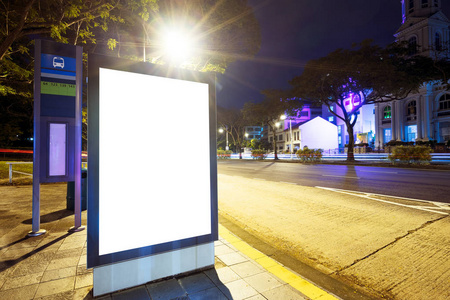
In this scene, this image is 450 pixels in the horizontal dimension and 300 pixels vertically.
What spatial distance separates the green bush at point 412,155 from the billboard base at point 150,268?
2110 centimetres


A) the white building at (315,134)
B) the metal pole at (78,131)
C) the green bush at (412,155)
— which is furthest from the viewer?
the white building at (315,134)

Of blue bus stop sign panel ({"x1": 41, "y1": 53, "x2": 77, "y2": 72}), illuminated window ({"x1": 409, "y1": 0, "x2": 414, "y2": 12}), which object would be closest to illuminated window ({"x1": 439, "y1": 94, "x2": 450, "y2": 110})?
illuminated window ({"x1": 409, "y1": 0, "x2": 414, "y2": 12})

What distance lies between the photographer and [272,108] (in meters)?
35.0

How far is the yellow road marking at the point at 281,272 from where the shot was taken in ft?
7.50

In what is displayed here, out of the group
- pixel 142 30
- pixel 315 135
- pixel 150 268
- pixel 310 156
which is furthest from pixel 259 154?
pixel 150 268

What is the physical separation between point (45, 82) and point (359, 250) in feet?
18.6

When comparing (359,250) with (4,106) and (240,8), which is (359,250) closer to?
(240,8)

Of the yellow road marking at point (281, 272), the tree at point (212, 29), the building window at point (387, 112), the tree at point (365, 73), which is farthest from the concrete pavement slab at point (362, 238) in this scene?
the building window at point (387, 112)

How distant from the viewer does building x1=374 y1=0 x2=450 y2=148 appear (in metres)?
36.2

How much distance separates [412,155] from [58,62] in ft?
73.6

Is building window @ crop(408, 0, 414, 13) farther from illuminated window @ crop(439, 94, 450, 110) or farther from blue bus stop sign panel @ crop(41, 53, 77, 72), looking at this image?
blue bus stop sign panel @ crop(41, 53, 77, 72)

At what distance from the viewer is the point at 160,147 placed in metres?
2.36

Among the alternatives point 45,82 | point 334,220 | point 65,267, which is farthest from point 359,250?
point 45,82

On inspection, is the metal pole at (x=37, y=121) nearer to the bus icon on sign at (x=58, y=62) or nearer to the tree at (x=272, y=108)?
the bus icon on sign at (x=58, y=62)
